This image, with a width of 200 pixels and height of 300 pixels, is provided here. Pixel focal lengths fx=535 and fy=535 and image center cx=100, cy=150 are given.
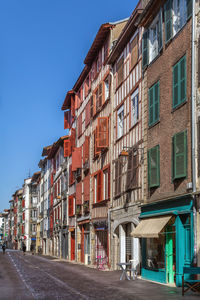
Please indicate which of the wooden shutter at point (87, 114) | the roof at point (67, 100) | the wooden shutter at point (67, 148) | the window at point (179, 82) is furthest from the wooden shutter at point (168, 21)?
the wooden shutter at point (67, 148)

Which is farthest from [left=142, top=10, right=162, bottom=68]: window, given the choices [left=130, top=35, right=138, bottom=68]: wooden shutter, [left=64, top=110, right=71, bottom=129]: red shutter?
[left=64, top=110, right=71, bottom=129]: red shutter

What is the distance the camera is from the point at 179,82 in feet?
59.6

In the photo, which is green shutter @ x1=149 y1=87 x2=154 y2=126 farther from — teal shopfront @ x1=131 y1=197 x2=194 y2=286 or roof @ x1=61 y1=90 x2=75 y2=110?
roof @ x1=61 y1=90 x2=75 y2=110

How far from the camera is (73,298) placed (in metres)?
14.6

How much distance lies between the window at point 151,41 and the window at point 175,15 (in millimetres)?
1065

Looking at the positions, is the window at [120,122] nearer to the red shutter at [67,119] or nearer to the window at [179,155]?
the window at [179,155]

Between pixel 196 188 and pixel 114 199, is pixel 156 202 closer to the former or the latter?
pixel 196 188

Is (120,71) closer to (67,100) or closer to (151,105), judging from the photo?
(151,105)

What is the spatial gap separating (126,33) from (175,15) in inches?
283

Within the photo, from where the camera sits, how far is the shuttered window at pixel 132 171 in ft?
78.0

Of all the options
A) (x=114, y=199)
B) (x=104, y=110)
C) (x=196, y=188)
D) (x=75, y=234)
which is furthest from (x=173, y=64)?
(x=75, y=234)

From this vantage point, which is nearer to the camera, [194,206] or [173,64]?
[194,206]

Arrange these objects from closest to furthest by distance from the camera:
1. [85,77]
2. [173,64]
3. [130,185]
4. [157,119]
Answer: [173,64], [157,119], [130,185], [85,77]

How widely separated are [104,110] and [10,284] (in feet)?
49.4
